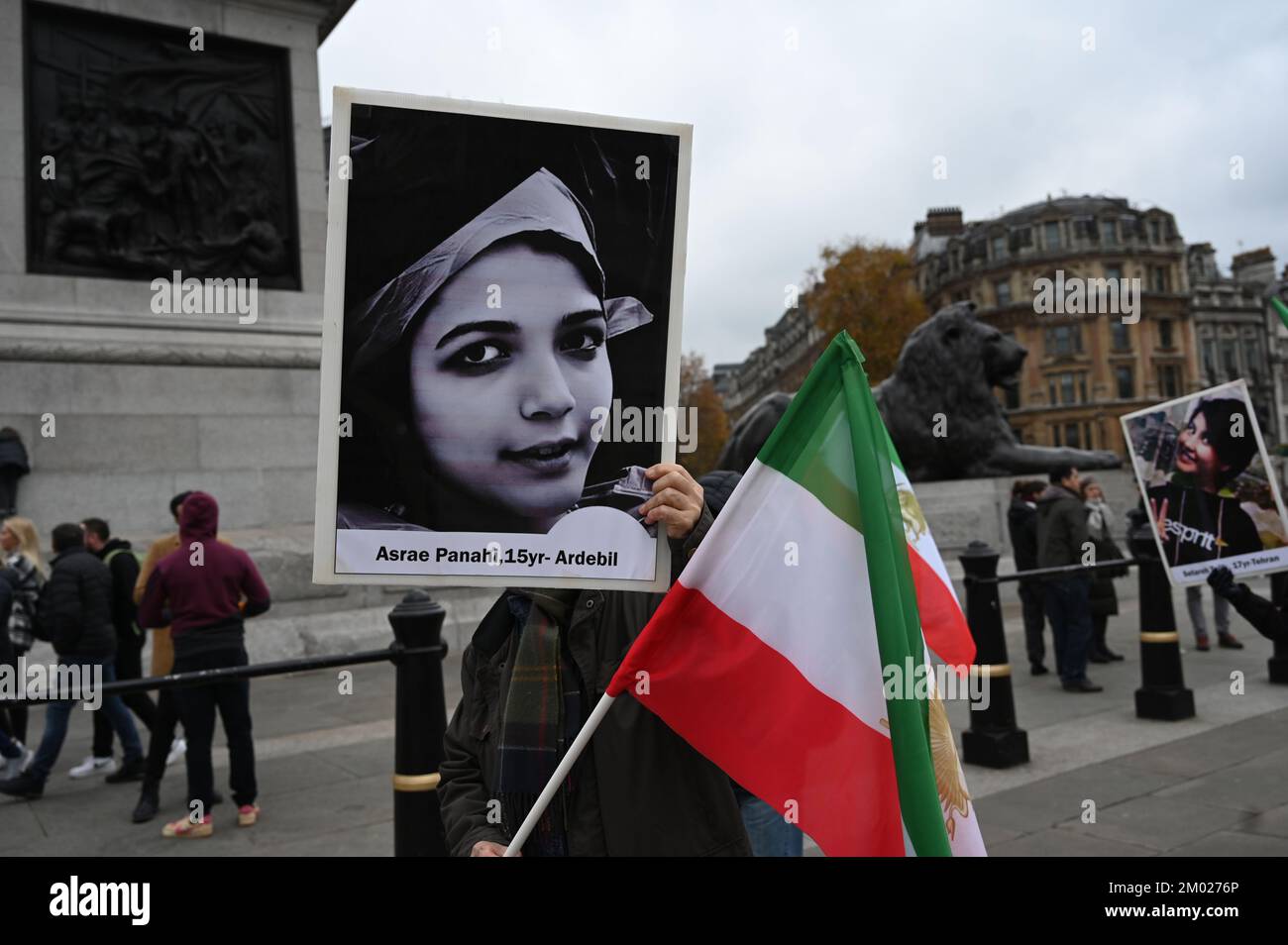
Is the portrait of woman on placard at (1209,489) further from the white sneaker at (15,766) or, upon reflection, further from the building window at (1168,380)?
the building window at (1168,380)

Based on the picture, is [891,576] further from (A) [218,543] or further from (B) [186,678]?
(A) [218,543]

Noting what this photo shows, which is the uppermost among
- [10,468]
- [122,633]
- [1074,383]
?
[1074,383]

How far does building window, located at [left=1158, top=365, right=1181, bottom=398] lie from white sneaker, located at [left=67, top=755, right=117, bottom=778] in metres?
84.4

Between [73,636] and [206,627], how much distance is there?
1.33 meters

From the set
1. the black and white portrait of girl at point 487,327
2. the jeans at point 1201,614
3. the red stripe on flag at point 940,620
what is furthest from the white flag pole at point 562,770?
the jeans at point 1201,614

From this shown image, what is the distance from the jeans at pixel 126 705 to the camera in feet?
25.2

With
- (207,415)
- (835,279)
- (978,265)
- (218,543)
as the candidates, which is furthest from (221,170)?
(978,265)

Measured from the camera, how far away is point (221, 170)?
47.2 ft

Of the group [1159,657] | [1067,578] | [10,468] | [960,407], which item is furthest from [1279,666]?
[10,468]

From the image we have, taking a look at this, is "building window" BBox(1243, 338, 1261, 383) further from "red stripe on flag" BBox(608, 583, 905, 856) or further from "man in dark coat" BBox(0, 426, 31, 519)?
Answer: "red stripe on flag" BBox(608, 583, 905, 856)

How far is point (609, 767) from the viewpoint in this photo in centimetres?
228

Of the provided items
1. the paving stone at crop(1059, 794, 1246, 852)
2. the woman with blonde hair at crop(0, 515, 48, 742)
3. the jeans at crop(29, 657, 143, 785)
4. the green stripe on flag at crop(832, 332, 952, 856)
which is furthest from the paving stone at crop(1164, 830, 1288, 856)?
the woman with blonde hair at crop(0, 515, 48, 742)

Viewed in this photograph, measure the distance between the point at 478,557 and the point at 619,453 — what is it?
38cm

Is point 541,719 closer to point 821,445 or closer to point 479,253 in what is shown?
point 821,445
